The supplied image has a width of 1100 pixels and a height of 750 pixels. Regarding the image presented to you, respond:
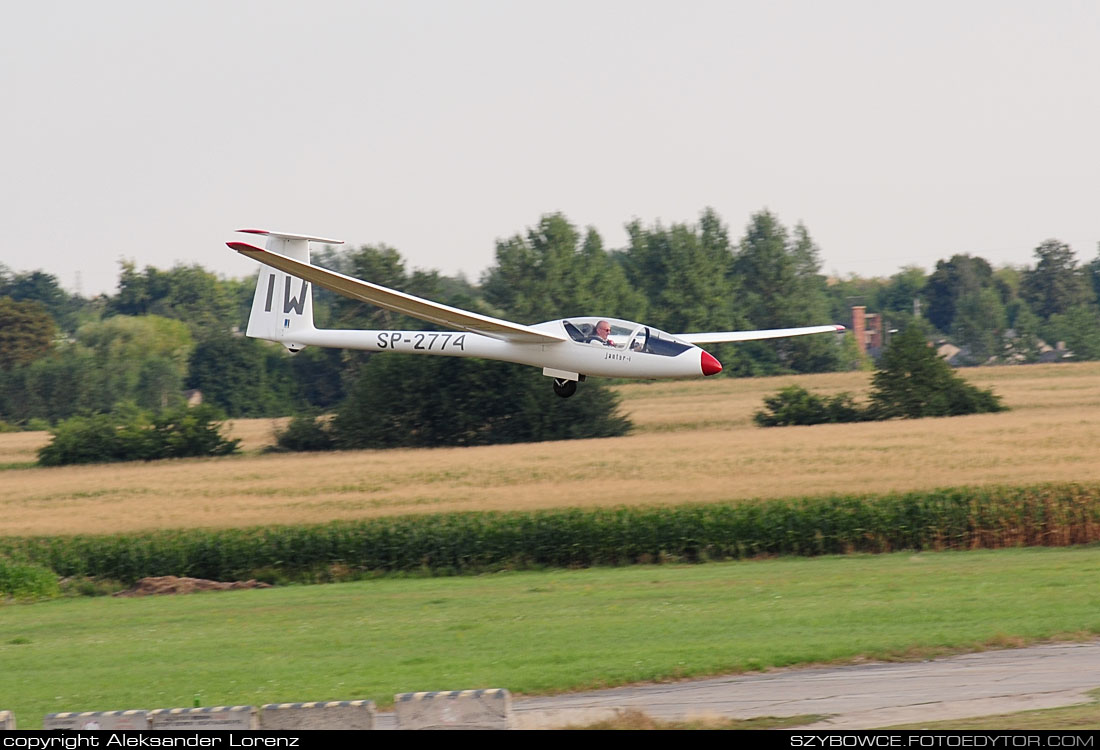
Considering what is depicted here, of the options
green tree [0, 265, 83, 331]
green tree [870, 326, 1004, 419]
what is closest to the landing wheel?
green tree [870, 326, 1004, 419]

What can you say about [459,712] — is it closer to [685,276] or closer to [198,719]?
[198,719]

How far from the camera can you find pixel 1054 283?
411 ft

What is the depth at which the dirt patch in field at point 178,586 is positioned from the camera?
4006 cm

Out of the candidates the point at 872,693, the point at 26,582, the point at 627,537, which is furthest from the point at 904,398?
the point at 872,693

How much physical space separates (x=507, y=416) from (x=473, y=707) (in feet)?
204

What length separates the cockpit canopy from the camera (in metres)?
23.4

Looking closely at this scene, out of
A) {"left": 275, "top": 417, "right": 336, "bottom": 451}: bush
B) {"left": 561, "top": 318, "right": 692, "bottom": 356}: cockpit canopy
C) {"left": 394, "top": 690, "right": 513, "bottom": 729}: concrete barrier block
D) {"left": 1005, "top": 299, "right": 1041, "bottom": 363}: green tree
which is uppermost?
{"left": 1005, "top": 299, "right": 1041, "bottom": 363}: green tree

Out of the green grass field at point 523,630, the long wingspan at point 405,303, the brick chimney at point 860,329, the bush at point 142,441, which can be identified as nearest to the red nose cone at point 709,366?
the long wingspan at point 405,303

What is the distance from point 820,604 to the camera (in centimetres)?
2684

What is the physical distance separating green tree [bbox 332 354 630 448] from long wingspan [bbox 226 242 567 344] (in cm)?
4878

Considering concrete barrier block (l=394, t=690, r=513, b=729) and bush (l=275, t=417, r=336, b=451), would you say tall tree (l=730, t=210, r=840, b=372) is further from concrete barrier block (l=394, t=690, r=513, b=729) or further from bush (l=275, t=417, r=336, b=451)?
concrete barrier block (l=394, t=690, r=513, b=729)

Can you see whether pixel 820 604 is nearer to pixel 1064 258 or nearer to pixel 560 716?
pixel 560 716

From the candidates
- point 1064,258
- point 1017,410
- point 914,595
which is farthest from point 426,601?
point 1064,258

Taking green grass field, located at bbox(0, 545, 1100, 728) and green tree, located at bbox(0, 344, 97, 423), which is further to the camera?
green tree, located at bbox(0, 344, 97, 423)
